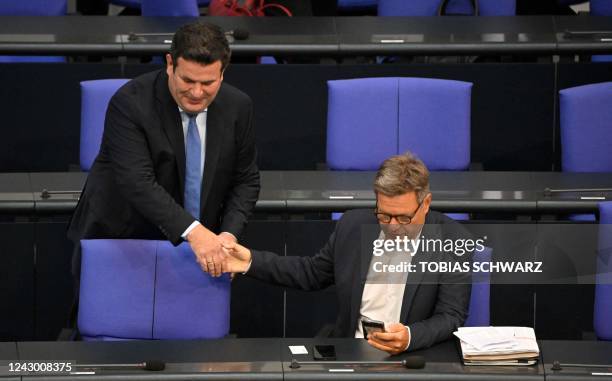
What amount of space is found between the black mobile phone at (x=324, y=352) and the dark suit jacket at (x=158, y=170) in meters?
0.48

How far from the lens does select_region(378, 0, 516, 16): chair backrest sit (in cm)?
498

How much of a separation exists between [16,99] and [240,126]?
1471mm

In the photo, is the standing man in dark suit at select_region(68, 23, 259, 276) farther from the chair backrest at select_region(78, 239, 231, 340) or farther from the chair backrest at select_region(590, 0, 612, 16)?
the chair backrest at select_region(590, 0, 612, 16)

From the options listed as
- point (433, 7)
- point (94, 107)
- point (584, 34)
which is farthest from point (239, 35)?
point (584, 34)

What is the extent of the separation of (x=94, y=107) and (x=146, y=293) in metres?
1.10

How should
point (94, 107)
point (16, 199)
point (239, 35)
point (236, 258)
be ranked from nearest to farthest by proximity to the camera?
point (236, 258) → point (16, 199) → point (94, 107) → point (239, 35)

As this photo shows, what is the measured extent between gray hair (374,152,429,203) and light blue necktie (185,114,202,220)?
504 mm

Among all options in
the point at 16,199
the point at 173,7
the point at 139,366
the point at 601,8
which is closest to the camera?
the point at 139,366

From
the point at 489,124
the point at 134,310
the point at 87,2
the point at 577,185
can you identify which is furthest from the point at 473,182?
the point at 87,2

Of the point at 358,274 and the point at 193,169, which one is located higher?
the point at 193,169

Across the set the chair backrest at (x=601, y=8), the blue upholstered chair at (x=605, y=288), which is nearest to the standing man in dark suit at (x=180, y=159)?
the blue upholstered chair at (x=605, y=288)

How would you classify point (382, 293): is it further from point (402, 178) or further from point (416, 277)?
point (402, 178)

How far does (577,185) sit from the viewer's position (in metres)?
3.94

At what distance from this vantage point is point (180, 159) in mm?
3252
